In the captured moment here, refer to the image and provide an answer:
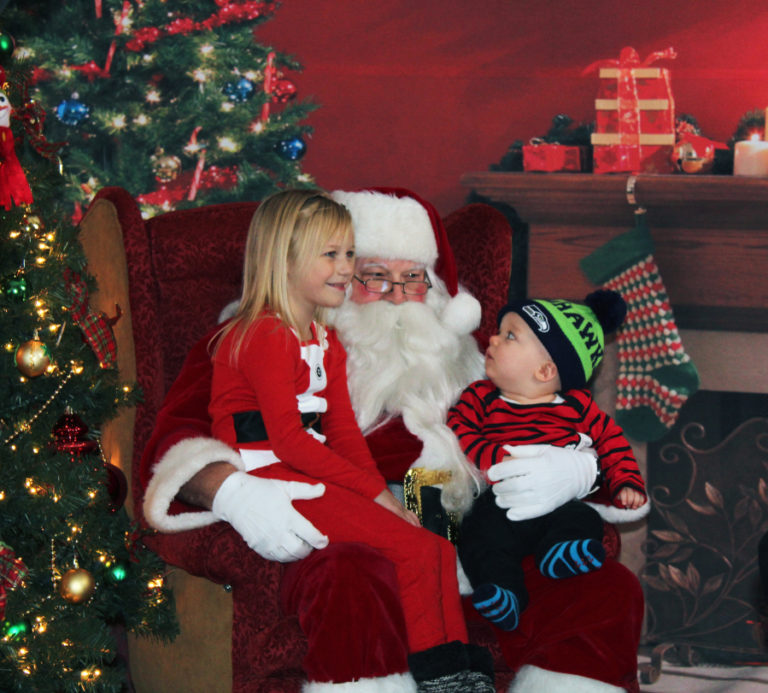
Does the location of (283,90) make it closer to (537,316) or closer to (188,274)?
(188,274)

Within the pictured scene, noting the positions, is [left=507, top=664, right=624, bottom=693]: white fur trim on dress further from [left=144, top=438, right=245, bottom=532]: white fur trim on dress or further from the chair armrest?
[left=144, top=438, right=245, bottom=532]: white fur trim on dress

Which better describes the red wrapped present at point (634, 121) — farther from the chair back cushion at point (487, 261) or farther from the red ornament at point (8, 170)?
the red ornament at point (8, 170)

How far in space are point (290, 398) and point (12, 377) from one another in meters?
0.77

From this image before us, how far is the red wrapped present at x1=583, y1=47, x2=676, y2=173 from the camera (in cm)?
376

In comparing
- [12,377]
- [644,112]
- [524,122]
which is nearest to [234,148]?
[524,122]

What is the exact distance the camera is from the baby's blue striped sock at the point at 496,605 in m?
2.14

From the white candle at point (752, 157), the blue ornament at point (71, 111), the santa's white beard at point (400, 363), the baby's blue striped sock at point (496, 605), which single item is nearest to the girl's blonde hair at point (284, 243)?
the santa's white beard at point (400, 363)

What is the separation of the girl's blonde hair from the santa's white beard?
1.29ft

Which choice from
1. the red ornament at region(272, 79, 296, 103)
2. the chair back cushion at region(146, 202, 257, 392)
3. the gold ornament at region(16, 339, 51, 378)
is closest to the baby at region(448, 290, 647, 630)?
the chair back cushion at region(146, 202, 257, 392)

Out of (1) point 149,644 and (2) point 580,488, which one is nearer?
(2) point 580,488

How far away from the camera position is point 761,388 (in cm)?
387

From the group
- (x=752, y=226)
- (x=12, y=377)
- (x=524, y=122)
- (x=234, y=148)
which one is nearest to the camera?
(x=12, y=377)

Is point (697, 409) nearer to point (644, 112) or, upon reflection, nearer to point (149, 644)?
point (644, 112)

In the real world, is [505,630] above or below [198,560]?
below
